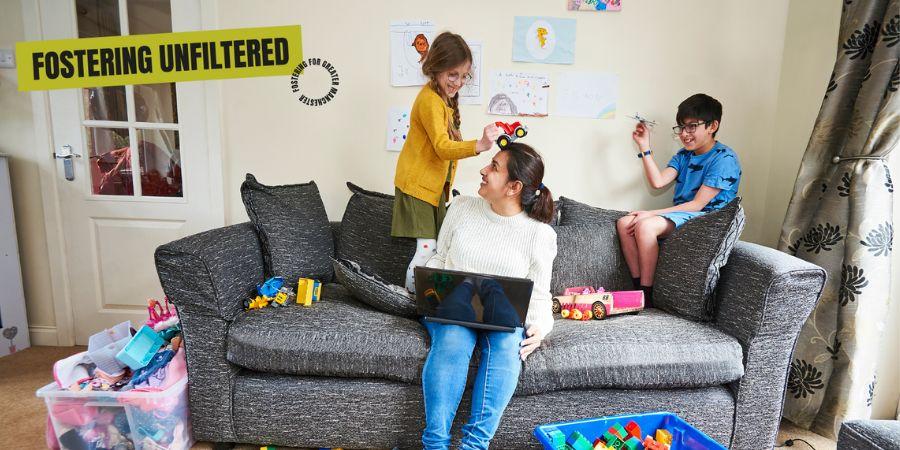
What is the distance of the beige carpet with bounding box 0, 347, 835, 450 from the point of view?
4.81ft

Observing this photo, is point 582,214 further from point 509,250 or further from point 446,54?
point 446,54

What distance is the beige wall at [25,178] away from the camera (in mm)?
2090

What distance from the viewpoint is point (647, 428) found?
1.23m

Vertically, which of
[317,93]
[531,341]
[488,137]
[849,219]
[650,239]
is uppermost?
[317,93]

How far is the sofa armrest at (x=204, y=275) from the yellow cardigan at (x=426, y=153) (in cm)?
66

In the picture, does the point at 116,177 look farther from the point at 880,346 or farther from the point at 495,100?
the point at 880,346

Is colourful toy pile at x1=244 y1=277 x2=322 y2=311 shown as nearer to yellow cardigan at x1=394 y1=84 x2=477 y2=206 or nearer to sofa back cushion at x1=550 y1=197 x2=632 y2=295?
yellow cardigan at x1=394 y1=84 x2=477 y2=206

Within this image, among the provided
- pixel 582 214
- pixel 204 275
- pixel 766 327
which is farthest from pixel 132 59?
pixel 766 327

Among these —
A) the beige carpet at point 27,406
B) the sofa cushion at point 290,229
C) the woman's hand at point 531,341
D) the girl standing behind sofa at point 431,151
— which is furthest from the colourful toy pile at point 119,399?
the woman's hand at point 531,341

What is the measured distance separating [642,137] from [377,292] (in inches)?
56.6

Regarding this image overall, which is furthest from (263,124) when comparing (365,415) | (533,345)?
(533,345)

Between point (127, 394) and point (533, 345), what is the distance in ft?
3.92

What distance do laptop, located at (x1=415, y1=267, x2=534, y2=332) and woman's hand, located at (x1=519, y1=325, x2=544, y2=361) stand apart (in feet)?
0.15

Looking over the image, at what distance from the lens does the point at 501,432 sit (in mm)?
1344
